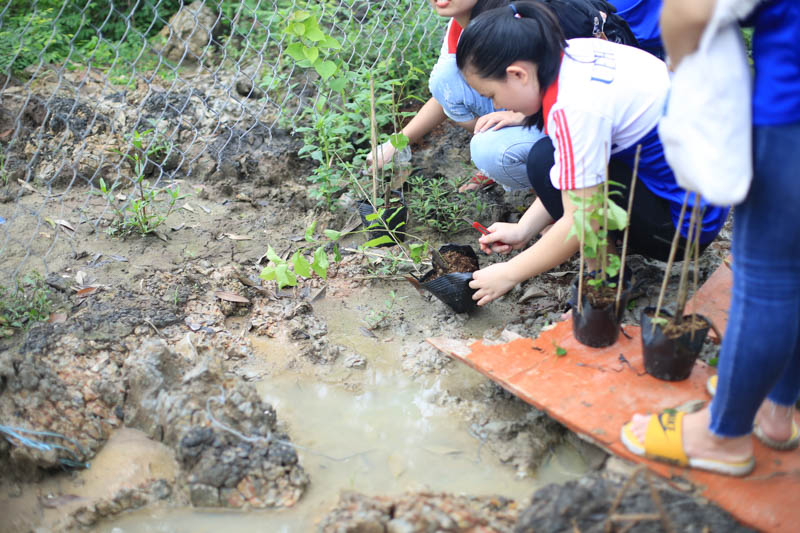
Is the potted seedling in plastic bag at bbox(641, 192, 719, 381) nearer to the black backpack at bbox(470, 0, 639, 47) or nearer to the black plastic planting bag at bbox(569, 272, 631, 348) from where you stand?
the black plastic planting bag at bbox(569, 272, 631, 348)

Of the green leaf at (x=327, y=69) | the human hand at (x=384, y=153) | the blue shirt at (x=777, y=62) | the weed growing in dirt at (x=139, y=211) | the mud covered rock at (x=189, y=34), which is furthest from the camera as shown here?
the mud covered rock at (x=189, y=34)

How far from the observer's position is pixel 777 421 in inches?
68.5

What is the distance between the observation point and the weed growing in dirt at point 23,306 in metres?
2.50

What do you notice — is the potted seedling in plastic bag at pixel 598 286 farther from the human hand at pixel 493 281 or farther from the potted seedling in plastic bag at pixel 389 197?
the potted seedling in plastic bag at pixel 389 197

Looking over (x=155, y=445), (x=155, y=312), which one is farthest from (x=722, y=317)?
(x=155, y=312)

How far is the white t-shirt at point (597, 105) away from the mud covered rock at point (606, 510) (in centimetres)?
98

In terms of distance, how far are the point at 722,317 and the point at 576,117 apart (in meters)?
0.94

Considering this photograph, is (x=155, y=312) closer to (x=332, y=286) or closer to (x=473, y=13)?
(x=332, y=286)

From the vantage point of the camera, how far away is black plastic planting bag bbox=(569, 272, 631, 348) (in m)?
2.15

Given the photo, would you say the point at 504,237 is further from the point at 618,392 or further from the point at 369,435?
the point at 369,435

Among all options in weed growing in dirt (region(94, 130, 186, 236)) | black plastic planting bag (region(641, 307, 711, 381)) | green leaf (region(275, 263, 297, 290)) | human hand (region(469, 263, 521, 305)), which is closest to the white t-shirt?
human hand (region(469, 263, 521, 305))

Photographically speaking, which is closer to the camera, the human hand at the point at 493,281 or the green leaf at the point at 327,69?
the human hand at the point at 493,281

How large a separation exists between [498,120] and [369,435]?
5.17ft

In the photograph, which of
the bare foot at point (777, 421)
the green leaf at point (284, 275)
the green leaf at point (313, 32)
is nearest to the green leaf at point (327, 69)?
the green leaf at point (313, 32)
